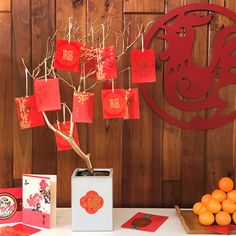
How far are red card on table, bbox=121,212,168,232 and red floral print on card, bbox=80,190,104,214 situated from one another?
0.14 m

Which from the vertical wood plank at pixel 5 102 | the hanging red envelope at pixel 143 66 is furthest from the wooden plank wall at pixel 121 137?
the hanging red envelope at pixel 143 66

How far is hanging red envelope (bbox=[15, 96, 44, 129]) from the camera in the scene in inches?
53.2

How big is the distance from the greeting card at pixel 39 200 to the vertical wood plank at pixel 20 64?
221mm

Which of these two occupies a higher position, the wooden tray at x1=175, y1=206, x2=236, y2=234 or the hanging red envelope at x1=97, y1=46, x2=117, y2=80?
the hanging red envelope at x1=97, y1=46, x2=117, y2=80

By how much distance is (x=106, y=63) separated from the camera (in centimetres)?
129

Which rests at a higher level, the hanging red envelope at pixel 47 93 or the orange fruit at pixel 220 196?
the hanging red envelope at pixel 47 93

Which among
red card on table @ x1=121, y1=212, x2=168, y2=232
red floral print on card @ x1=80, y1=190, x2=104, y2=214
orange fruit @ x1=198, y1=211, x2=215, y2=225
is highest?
red floral print on card @ x1=80, y1=190, x2=104, y2=214

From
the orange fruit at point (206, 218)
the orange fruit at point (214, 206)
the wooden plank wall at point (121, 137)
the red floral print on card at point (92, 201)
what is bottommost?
the orange fruit at point (206, 218)

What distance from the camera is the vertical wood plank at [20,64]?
152 cm

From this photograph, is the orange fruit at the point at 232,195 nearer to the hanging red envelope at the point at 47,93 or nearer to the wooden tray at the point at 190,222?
the wooden tray at the point at 190,222

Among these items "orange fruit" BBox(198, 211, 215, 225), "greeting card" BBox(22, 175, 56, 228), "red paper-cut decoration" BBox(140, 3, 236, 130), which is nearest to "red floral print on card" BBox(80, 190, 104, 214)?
"greeting card" BBox(22, 175, 56, 228)

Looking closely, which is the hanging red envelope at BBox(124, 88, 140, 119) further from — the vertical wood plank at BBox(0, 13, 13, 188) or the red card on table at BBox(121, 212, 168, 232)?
the vertical wood plank at BBox(0, 13, 13, 188)

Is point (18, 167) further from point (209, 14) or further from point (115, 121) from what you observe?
point (209, 14)

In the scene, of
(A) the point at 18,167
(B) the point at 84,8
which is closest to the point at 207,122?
(B) the point at 84,8
